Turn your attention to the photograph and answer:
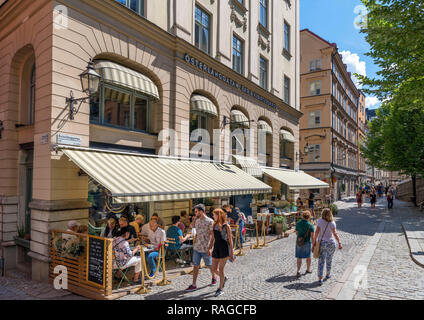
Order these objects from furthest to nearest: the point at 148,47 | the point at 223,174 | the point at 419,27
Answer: the point at 223,174 < the point at 148,47 < the point at 419,27

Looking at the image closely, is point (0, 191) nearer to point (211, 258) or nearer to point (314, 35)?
point (211, 258)

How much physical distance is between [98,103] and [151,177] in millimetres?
3007

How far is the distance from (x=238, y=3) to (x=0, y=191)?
1401 centimetres

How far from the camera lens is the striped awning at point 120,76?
8.50 meters

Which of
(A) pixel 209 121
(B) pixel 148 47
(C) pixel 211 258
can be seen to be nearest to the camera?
(C) pixel 211 258

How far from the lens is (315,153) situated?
111 feet

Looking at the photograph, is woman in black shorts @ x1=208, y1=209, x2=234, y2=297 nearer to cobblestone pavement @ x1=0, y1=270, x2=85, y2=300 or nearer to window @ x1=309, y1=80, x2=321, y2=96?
cobblestone pavement @ x1=0, y1=270, x2=85, y2=300

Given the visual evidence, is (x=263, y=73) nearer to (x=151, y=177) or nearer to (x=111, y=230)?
(x=151, y=177)

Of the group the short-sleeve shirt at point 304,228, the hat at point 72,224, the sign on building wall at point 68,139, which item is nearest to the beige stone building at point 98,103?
the sign on building wall at point 68,139

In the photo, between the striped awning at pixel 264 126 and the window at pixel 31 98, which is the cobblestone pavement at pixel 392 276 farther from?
the window at pixel 31 98

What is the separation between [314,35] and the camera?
1372 inches

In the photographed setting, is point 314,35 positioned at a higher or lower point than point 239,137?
higher

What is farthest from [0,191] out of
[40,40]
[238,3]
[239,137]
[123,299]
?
[238,3]

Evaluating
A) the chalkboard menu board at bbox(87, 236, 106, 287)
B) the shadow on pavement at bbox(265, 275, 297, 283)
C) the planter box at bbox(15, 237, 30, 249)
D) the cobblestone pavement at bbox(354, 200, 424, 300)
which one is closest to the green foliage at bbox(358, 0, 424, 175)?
the cobblestone pavement at bbox(354, 200, 424, 300)
